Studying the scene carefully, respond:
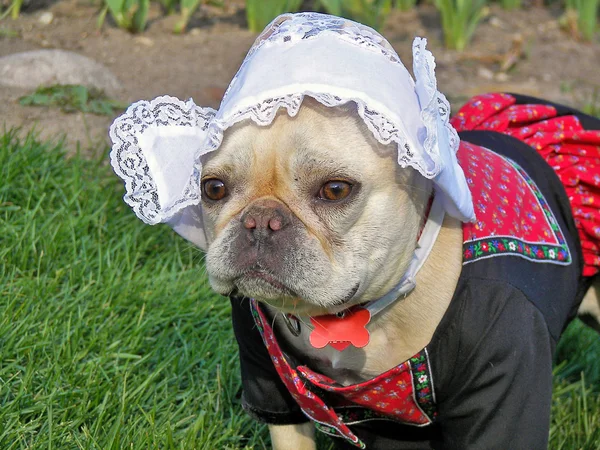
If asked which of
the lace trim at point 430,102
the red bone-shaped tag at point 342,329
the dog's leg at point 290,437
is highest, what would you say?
the lace trim at point 430,102

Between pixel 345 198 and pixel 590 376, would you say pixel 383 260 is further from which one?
pixel 590 376

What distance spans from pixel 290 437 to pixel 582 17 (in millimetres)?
4133

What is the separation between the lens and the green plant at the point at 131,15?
482cm

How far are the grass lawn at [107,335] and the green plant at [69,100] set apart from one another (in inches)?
17.0

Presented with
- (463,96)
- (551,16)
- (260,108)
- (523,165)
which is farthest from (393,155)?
(551,16)

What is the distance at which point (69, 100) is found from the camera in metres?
4.09

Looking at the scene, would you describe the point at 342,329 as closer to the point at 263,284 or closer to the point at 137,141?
the point at 263,284

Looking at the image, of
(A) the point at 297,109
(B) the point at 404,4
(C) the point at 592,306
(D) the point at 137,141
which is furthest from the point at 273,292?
(B) the point at 404,4

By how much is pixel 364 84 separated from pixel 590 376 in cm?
173

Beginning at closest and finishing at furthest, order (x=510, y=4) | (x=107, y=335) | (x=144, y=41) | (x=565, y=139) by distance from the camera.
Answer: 1. (x=565, y=139)
2. (x=107, y=335)
3. (x=144, y=41)
4. (x=510, y=4)

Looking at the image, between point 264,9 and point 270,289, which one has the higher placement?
point 270,289

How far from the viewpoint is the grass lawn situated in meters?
2.54

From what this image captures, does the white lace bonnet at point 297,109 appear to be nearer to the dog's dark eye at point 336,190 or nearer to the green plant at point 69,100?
the dog's dark eye at point 336,190

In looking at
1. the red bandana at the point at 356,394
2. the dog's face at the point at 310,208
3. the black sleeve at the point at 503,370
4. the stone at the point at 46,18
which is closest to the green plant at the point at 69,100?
the stone at the point at 46,18
